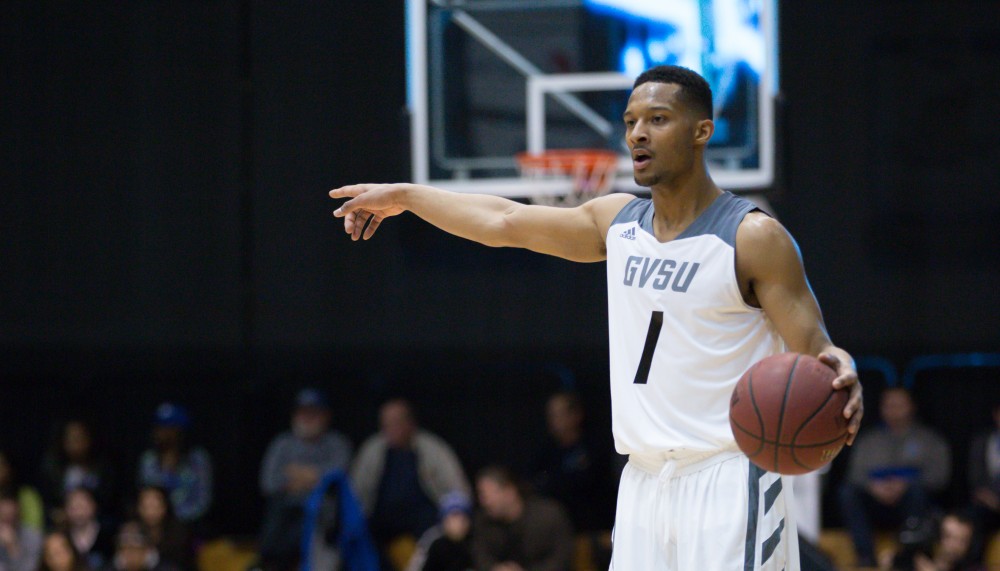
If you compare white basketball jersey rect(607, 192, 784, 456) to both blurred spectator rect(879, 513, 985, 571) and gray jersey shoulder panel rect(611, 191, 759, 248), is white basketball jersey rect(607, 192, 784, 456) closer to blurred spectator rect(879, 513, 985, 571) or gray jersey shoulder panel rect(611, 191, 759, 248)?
gray jersey shoulder panel rect(611, 191, 759, 248)

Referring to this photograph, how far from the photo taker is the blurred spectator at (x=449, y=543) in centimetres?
945

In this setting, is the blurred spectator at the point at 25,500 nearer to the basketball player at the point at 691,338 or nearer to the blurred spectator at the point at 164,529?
the blurred spectator at the point at 164,529

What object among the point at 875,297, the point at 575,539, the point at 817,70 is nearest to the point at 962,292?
the point at 875,297

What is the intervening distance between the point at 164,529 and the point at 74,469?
1.53 meters

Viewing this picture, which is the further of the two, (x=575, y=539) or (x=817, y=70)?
(x=817, y=70)

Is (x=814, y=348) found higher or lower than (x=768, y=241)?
lower

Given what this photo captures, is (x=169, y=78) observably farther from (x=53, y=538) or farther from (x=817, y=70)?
(x=817, y=70)

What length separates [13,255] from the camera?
12602mm

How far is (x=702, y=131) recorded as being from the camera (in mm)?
3957

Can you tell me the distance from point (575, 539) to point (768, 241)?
260 inches

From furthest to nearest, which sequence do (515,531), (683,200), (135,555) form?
1. (135,555)
2. (515,531)
3. (683,200)

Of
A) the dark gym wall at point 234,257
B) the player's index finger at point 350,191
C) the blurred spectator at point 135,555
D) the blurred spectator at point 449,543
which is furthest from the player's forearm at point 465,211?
the dark gym wall at point 234,257

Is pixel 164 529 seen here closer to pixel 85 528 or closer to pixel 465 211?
pixel 85 528


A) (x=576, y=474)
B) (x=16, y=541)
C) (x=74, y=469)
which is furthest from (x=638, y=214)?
(x=74, y=469)
